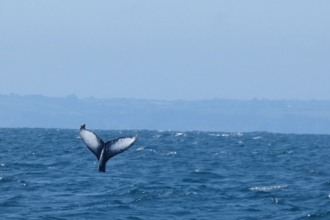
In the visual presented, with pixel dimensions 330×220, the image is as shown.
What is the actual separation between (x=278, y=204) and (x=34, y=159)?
53.1 feet

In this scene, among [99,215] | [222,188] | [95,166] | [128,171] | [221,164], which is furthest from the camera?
[221,164]

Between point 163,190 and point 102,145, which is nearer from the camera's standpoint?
point 102,145

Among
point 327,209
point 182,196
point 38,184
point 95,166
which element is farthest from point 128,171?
point 327,209

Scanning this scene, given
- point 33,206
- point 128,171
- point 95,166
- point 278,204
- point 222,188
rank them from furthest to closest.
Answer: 1. point 95,166
2. point 128,171
3. point 222,188
4. point 278,204
5. point 33,206

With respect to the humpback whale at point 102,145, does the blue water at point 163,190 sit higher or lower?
lower

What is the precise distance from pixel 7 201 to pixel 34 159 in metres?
13.8

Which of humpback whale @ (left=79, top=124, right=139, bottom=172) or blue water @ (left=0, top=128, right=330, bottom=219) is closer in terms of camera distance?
humpback whale @ (left=79, top=124, right=139, bottom=172)

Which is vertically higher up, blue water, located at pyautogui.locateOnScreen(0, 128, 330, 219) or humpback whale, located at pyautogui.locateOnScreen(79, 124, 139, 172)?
humpback whale, located at pyautogui.locateOnScreen(79, 124, 139, 172)

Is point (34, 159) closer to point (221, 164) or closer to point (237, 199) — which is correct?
point (221, 164)

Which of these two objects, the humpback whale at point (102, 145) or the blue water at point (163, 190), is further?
the blue water at point (163, 190)

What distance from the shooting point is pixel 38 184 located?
1944 cm

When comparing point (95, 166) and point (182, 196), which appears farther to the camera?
point (95, 166)

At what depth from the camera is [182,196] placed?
56.5 ft

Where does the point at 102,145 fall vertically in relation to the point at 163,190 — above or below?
above
